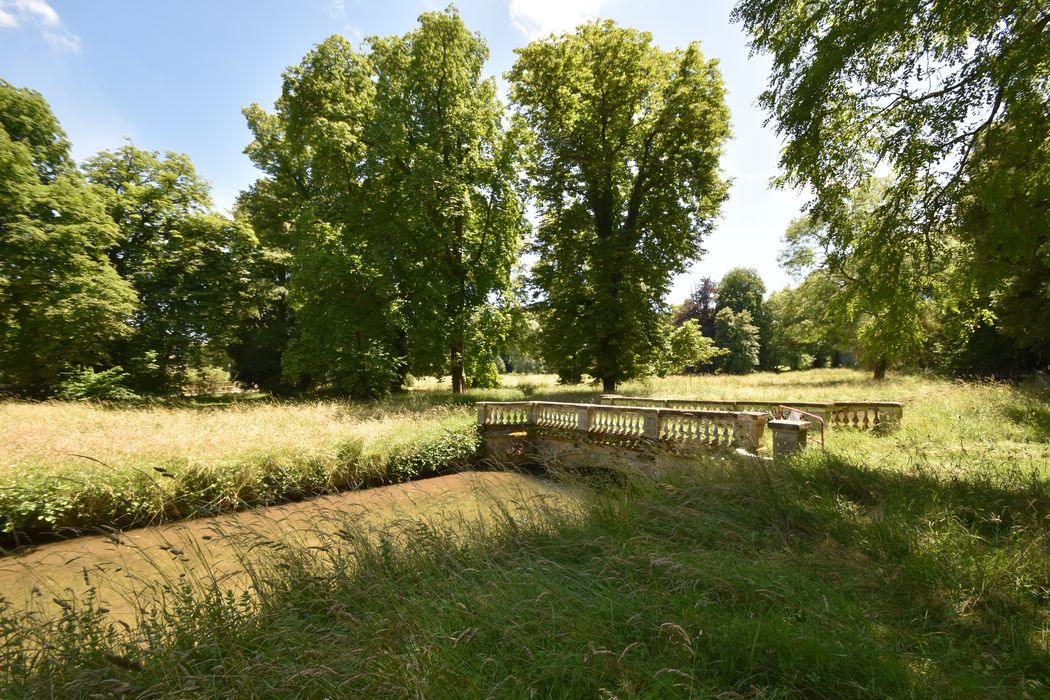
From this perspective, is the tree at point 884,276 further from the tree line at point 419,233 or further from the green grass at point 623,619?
the tree line at point 419,233

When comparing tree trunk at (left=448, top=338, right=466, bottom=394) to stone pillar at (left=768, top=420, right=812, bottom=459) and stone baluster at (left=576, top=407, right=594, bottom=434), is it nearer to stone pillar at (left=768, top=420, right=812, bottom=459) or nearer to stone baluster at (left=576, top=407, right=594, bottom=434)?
stone baluster at (left=576, top=407, right=594, bottom=434)

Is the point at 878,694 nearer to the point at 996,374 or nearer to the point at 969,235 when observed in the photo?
the point at 969,235

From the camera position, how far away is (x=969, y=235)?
21.7ft

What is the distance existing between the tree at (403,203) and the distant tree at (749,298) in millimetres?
39714

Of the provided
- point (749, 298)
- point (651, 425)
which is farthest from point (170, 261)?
point (749, 298)

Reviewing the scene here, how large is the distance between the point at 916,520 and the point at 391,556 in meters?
4.83

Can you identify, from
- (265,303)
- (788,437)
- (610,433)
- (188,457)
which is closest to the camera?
(788,437)

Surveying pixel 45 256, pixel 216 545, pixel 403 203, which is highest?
pixel 403 203

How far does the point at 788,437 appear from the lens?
22.7 ft

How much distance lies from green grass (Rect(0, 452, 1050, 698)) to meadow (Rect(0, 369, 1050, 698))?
0.6 inches

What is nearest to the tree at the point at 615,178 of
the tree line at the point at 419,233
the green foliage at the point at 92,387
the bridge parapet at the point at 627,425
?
the tree line at the point at 419,233

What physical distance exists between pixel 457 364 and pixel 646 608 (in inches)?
637

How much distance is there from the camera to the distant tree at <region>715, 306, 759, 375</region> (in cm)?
4272

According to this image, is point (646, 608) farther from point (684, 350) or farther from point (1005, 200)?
point (684, 350)
